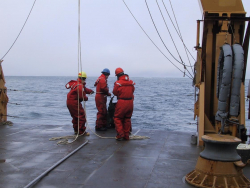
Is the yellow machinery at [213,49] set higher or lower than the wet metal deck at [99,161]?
higher

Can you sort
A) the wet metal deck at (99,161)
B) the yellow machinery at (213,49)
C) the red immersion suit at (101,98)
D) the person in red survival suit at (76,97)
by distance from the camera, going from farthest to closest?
the red immersion suit at (101,98) < the person in red survival suit at (76,97) < the yellow machinery at (213,49) < the wet metal deck at (99,161)

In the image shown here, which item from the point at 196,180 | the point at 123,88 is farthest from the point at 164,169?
the point at 123,88

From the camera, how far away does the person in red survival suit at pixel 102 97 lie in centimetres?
881

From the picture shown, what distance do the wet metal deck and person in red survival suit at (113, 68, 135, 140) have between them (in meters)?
0.34

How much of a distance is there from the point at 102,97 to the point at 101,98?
39 millimetres

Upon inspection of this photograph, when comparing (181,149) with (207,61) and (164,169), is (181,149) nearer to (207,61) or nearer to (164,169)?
(164,169)

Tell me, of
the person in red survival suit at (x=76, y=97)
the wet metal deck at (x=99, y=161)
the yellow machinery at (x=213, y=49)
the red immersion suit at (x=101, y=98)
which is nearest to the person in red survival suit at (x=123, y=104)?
the wet metal deck at (x=99, y=161)

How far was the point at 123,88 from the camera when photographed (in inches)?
300

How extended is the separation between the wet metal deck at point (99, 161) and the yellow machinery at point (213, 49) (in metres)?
0.77

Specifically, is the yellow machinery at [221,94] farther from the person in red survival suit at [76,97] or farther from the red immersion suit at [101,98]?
the person in red survival suit at [76,97]

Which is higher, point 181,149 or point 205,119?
point 205,119

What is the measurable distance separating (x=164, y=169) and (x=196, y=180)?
2.75ft

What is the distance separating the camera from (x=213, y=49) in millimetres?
7438

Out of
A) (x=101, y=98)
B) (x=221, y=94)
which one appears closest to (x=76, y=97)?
(x=101, y=98)
